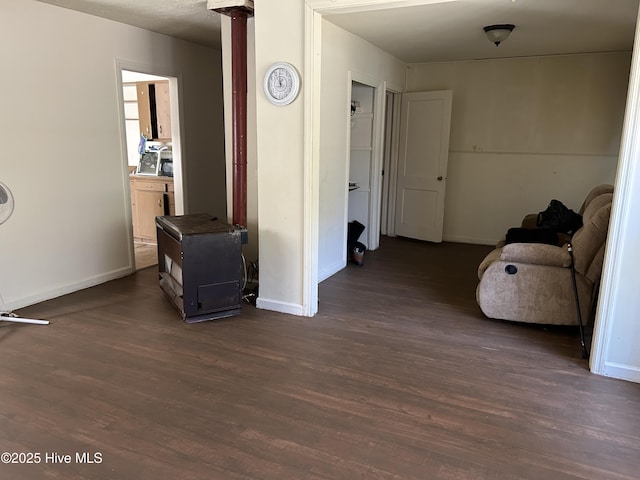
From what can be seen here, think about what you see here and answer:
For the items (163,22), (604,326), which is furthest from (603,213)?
(163,22)

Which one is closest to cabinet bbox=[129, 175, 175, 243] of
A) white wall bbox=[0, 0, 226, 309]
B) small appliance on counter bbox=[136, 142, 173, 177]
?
small appliance on counter bbox=[136, 142, 173, 177]

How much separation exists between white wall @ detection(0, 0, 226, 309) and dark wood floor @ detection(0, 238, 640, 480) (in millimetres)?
434

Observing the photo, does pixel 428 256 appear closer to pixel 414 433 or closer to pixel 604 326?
pixel 604 326

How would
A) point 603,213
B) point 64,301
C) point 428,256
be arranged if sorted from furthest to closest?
point 428,256, point 64,301, point 603,213

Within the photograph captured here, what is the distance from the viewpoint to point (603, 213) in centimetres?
308

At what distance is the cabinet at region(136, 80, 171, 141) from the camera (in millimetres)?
5773

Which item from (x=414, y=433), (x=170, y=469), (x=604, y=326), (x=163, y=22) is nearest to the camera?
(x=170, y=469)

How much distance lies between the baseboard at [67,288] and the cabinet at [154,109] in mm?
2029

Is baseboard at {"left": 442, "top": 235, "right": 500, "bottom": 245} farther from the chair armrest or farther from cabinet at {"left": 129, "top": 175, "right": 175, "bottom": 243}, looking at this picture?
cabinet at {"left": 129, "top": 175, "right": 175, "bottom": 243}

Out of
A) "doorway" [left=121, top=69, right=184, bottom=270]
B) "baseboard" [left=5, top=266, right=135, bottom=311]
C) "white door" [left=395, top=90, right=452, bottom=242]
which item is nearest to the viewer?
"baseboard" [left=5, top=266, right=135, bottom=311]

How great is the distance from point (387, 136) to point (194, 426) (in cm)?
478

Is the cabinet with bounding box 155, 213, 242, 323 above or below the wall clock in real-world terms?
below

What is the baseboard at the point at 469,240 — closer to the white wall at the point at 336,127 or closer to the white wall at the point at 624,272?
the white wall at the point at 336,127

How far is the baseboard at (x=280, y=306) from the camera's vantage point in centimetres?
368
